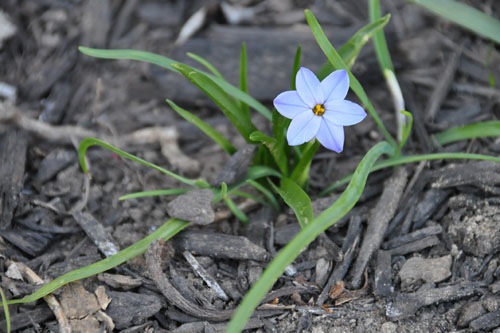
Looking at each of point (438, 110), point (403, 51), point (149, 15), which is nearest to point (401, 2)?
point (403, 51)

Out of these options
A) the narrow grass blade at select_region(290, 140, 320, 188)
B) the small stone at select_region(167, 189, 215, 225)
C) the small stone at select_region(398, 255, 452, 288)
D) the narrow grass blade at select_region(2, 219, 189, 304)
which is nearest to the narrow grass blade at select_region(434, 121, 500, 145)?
the small stone at select_region(398, 255, 452, 288)

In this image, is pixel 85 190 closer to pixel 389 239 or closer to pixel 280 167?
pixel 280 167

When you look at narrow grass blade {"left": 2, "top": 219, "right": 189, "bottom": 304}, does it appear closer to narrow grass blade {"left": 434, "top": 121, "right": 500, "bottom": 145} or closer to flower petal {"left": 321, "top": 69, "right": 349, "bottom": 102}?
flower petal {"left": 321, "top": 69, "right": 349, "bottom": 102}

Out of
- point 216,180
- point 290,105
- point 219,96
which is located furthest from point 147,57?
point 290,105

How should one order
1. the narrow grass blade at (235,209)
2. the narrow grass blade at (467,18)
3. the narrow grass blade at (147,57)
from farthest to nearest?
the narrow grass blade at (467,18) → the narrow grass blade at (235,209) → the narrow grass blade at (147,57)

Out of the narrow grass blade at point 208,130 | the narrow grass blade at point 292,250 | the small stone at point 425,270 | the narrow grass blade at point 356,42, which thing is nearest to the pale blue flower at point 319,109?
the narrow grass blade at point 292,250

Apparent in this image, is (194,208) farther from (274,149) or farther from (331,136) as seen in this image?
(331,136)

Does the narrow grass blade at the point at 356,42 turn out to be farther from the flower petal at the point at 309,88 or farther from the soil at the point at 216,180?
the soil at the point at 216,180
